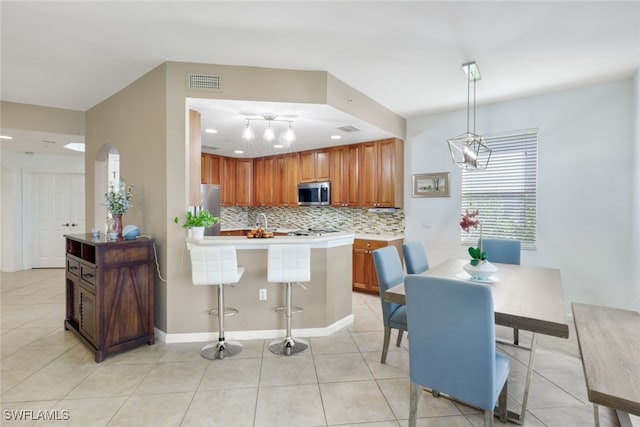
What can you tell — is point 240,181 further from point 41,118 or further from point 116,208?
point 116,208

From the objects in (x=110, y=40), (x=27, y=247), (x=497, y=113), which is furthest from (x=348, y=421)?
(x=27, y=247)

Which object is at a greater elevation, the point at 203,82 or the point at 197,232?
the point at 203,82

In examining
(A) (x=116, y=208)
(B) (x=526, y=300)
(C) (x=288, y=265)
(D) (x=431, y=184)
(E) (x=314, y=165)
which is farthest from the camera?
(E) (x=314, y=165)

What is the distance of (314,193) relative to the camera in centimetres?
552

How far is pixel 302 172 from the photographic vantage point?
578cm

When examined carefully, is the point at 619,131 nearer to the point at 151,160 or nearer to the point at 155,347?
the point at 151,160

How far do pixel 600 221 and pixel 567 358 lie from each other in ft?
5.51

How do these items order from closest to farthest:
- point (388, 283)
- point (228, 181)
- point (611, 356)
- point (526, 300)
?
point (611, 356) → point (526, 300) → point (388, 283) → point (228, 181)

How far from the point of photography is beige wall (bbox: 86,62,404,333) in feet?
9.80

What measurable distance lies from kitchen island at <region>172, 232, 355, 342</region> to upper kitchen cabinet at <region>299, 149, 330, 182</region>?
233 cm

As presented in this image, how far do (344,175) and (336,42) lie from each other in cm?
281

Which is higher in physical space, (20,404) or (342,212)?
(342,212)

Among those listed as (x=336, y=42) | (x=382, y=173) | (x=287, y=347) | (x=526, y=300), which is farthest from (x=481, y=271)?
(x=382, y=173)

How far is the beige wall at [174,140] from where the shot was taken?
299 cm
